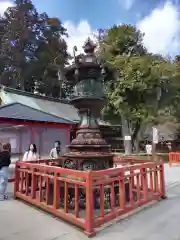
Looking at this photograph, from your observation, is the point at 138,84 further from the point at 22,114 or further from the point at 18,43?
the point at 18,43

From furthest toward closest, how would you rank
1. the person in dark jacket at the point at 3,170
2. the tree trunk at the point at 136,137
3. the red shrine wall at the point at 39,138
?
1. the tree trunk at the point at 136,137
2. the red shrine wall at the point at 39,138
3. the person in dark jacket at the point at 3,170

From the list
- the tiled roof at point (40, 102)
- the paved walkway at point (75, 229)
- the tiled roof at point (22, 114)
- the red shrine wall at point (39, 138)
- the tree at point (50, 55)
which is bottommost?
the paved walkway at point (75, 229)

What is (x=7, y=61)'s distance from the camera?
1329 inches

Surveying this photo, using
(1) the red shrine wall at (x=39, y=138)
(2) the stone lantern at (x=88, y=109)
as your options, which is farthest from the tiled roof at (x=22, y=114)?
(1) the red shrine wall at (x=39, y=138)

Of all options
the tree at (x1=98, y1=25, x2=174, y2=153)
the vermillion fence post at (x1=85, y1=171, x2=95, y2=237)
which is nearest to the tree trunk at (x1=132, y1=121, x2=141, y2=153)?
the tree at (x1=98, y1=25, x2=174, y2=153)

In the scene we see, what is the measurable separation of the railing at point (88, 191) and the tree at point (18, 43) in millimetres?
28784

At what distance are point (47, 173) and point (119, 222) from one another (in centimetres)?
194

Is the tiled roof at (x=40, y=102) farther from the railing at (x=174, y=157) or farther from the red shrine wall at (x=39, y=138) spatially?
the railing at (x=174, y=157)

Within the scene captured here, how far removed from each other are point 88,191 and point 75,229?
79cm

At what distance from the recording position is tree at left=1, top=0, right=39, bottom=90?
3388cm

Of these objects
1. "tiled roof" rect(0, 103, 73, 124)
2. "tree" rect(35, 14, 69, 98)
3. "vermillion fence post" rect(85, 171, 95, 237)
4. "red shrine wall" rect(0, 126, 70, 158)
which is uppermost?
"tree" rect(35, 14, 69, 98)

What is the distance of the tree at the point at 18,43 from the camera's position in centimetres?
3388

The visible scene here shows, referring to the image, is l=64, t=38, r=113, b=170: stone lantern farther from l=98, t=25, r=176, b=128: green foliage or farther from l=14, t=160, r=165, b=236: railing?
l=98, t=25, r=176, b=128: green foliage

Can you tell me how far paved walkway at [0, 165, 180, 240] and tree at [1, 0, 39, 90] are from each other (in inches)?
1201
